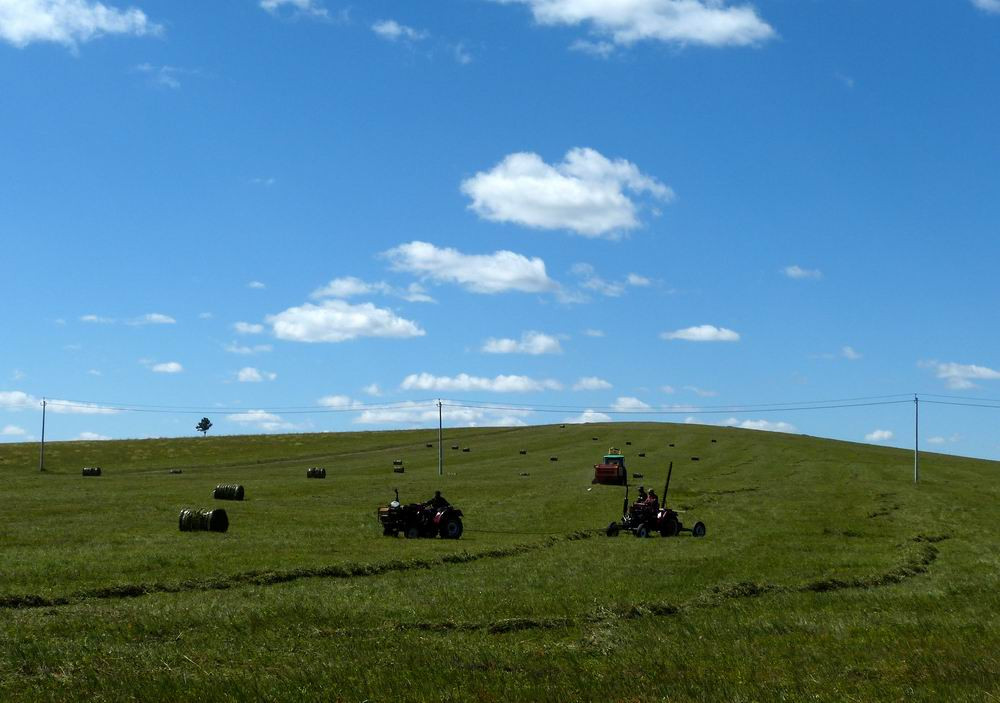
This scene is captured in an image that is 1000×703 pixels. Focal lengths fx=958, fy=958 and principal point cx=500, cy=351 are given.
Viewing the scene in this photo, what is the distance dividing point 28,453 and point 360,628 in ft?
344

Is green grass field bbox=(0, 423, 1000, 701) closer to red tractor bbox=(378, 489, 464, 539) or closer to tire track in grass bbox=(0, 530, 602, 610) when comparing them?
tire track in grass bbox=(0, 530, 602, 610)

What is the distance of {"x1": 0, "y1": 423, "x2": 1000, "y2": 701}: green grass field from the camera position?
514 inches

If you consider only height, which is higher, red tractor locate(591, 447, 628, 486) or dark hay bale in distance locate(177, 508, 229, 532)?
red tractor locate(591, 447, 628, 486)

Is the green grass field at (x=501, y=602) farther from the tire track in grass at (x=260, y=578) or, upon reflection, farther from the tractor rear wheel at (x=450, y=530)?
A: the tractor rear wheel at (x=450, y=530)

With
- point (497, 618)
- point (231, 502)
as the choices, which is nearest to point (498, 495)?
point (231, 502)

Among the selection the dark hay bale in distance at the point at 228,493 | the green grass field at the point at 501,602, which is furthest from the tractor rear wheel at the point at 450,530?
the dark hay bale in distance at the point at 228,493

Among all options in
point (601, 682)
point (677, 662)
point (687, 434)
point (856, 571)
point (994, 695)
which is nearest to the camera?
point (994, 695)

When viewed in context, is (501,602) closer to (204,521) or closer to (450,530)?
(450,530)

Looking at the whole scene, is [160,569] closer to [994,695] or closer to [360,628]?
[360,628]

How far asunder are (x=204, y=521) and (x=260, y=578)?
40.4ft

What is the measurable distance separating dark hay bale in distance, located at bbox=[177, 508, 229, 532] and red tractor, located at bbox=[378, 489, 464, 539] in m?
5.89

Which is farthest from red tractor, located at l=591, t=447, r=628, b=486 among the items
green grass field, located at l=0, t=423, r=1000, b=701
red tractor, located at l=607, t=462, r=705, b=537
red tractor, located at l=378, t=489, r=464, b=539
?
red tractor, located at l=378, t=489, r=464, b=539

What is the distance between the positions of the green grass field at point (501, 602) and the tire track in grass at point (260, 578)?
0.08m

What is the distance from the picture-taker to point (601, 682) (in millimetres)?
12898
